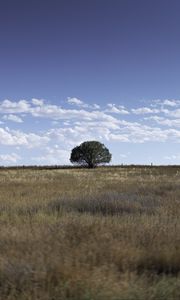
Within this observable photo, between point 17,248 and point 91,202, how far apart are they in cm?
730

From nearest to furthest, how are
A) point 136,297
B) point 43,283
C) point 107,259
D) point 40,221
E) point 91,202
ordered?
point 136,297
point 43,283
point 107,259
point 40,221
point 91,202

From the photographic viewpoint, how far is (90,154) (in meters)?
96.5

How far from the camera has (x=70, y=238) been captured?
8.16 meters

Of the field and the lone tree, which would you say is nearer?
the field

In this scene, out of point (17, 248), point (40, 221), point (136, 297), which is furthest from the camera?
point (40, 221)

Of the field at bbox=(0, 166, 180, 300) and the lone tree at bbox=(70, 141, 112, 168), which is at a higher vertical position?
the lone tree at bbox=(70, 141, 112, 168)

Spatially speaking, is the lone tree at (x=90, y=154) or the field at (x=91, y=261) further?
the lone tree at (x=90, y=154)

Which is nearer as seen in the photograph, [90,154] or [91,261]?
[91,261]

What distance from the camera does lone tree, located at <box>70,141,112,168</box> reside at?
317 feet

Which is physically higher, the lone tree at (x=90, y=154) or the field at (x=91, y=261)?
the lone tree at (x=90, y=154)

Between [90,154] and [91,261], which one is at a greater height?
[90,154]

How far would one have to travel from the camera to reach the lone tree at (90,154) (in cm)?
9669

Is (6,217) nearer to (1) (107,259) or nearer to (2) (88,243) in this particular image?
(2) (88,243)

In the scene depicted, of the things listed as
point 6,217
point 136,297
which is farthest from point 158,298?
point 6,217
